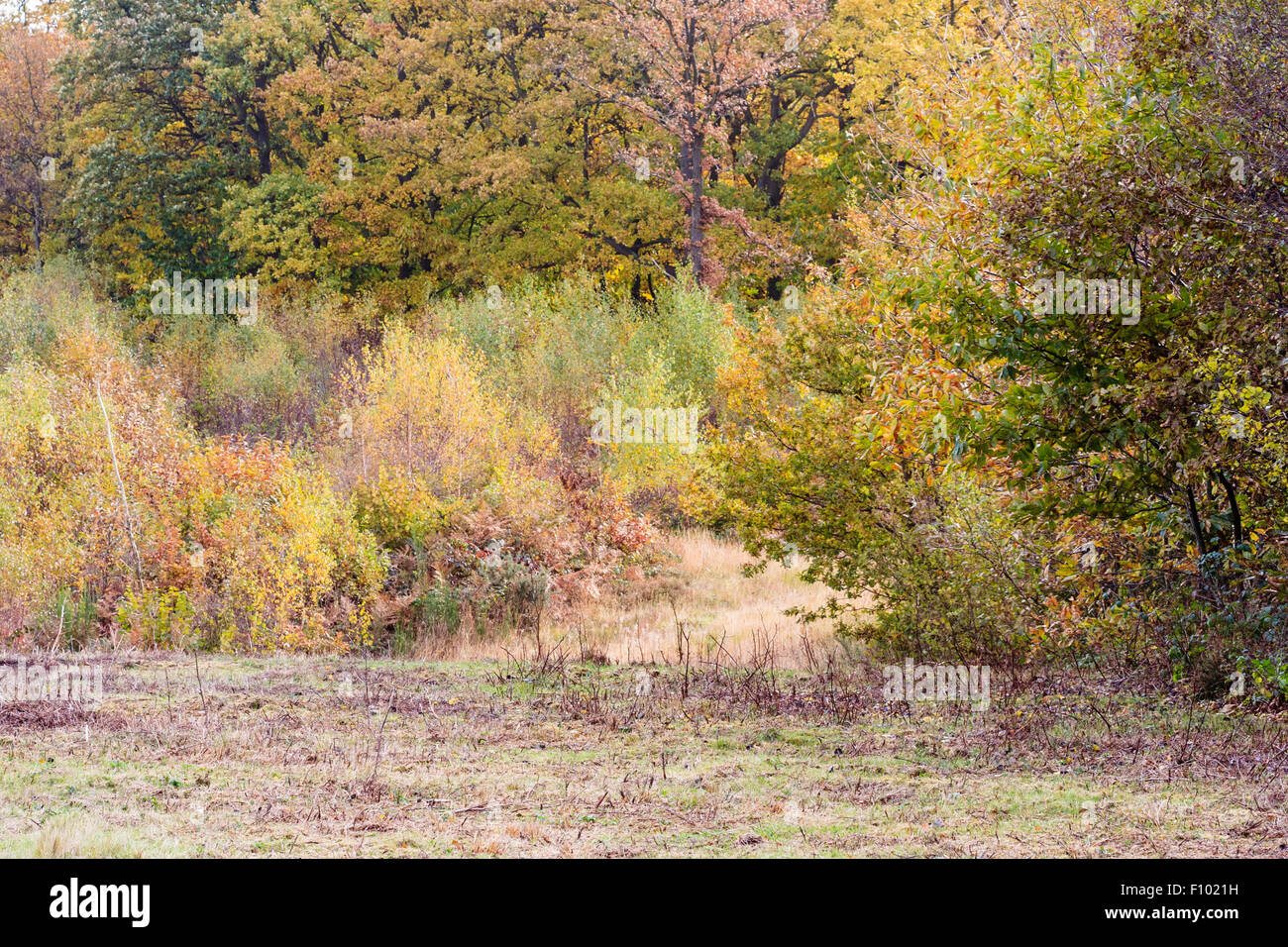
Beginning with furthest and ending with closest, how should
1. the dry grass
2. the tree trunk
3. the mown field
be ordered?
the tree trunk → the dry grass → the mown field

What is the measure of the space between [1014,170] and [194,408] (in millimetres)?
30577

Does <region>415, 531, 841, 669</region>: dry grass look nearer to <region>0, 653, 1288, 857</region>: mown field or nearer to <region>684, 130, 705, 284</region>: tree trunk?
<region>0, 653, 1288, 857</region>: mown field

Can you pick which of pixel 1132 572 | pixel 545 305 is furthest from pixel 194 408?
pixel 1132 572

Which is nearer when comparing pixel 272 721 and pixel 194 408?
pixel 272 721

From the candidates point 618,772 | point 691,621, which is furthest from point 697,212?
point 618,772

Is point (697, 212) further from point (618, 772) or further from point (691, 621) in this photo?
point (618, 772)

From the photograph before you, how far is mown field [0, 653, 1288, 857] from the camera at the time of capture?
6496 millimetres

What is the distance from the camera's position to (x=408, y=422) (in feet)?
76.4

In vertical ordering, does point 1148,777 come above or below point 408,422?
below

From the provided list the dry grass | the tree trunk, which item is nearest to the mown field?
the dry grass

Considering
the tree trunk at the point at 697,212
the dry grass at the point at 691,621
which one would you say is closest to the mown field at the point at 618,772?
the dry grass at the point at 691,621

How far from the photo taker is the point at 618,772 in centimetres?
841

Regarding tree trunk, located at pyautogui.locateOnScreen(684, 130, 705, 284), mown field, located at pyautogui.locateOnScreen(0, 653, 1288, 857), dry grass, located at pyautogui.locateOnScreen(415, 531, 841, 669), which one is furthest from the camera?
tree trunk, located at pyautogui.locateOnScreen(684, 130, 705, 284)

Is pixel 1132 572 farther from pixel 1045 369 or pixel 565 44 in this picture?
pixel 565 44
